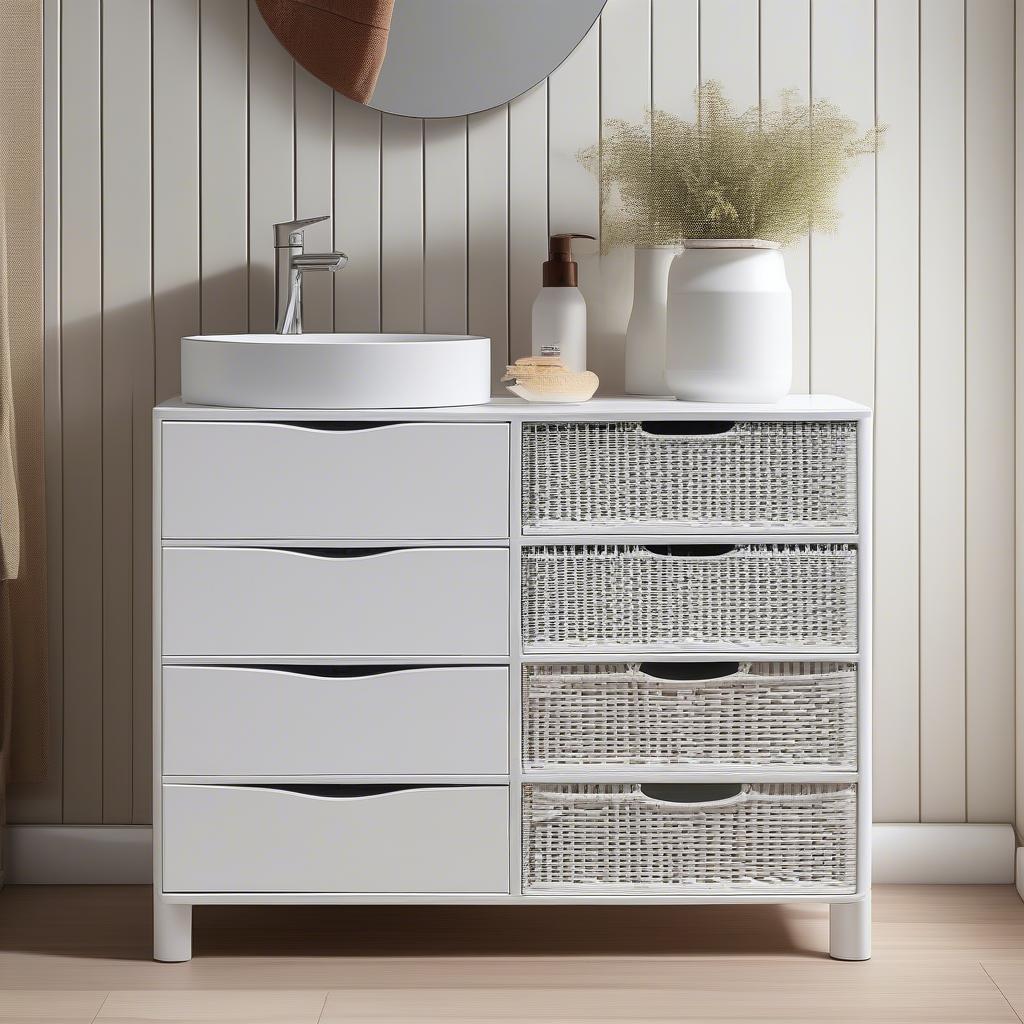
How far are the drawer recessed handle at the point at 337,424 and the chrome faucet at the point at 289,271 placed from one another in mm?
289

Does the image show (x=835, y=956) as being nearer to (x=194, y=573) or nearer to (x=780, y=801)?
(x=780, y=801)

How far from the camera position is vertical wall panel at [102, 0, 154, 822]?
2035mm

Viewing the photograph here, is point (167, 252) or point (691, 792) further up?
point (167, 252)

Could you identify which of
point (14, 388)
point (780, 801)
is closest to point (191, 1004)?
point (780, 801)

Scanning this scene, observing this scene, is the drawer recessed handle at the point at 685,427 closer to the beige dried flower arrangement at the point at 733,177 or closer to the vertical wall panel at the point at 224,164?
the beige dried flower arrangement at the point at 733,177

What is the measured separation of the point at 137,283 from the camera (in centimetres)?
207

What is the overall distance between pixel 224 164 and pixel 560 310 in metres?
0.60

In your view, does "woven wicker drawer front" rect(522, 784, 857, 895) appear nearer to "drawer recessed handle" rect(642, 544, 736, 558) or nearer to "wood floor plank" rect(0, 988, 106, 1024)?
"drawer recessed handle" rect(642, 544, 736, 558)

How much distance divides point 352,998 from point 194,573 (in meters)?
0.62

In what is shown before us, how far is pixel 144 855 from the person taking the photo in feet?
7.00

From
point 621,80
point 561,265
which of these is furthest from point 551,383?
point 621,80

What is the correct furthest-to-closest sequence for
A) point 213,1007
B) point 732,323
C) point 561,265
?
1. point 561,265
2. point 732,323
3. point 213,1007

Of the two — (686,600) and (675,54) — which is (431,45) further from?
(686,600)

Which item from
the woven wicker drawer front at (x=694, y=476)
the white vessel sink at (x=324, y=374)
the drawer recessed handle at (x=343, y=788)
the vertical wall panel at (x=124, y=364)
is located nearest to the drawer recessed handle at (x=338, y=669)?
the drawer recessed handle at (x=343, y=788)
